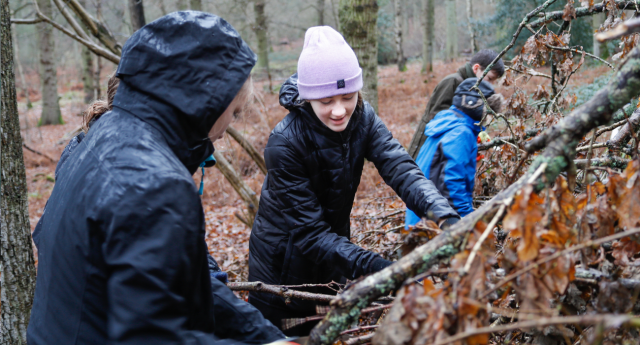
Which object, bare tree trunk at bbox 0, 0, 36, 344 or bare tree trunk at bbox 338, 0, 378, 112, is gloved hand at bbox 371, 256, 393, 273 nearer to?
bare tree trunk at bbox 0, 0, 36, 344

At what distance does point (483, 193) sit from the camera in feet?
12.3

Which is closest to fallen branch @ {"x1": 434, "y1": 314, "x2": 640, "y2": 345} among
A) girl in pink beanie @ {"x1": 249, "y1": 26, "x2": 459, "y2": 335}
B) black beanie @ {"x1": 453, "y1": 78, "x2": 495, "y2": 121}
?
girl in pink beanie @ {"x1": 249, "y1": 26, "x2": 459, "y2": 335}

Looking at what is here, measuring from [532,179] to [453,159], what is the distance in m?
2.09

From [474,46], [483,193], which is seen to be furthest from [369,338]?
[474,46]

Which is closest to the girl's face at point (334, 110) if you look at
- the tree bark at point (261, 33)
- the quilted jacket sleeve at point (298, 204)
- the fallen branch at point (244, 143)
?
the quilted jacket sleeve at point (298, 204)

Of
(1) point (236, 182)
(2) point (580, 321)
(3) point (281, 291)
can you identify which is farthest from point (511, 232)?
(1) point (236, 182)

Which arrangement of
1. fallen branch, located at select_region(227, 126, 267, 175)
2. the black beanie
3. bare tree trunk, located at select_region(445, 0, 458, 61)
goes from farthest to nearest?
bare tree trunk, located at select_region(445, 0, 458, 61), fallen branch, located at select_region(227, 126, 267, 175), the black beanie

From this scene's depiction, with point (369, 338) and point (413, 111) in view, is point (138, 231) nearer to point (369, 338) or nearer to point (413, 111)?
point (369, 338)

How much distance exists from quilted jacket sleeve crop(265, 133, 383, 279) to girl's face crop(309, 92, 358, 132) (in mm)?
226

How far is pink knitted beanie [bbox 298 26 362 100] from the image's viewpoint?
226 cm

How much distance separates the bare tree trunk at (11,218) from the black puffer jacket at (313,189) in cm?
150

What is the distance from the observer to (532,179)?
1.07 metres

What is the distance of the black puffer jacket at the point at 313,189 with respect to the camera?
2254 mm

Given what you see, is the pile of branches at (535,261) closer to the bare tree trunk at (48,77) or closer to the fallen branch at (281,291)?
the fallen branch at (281,291)
